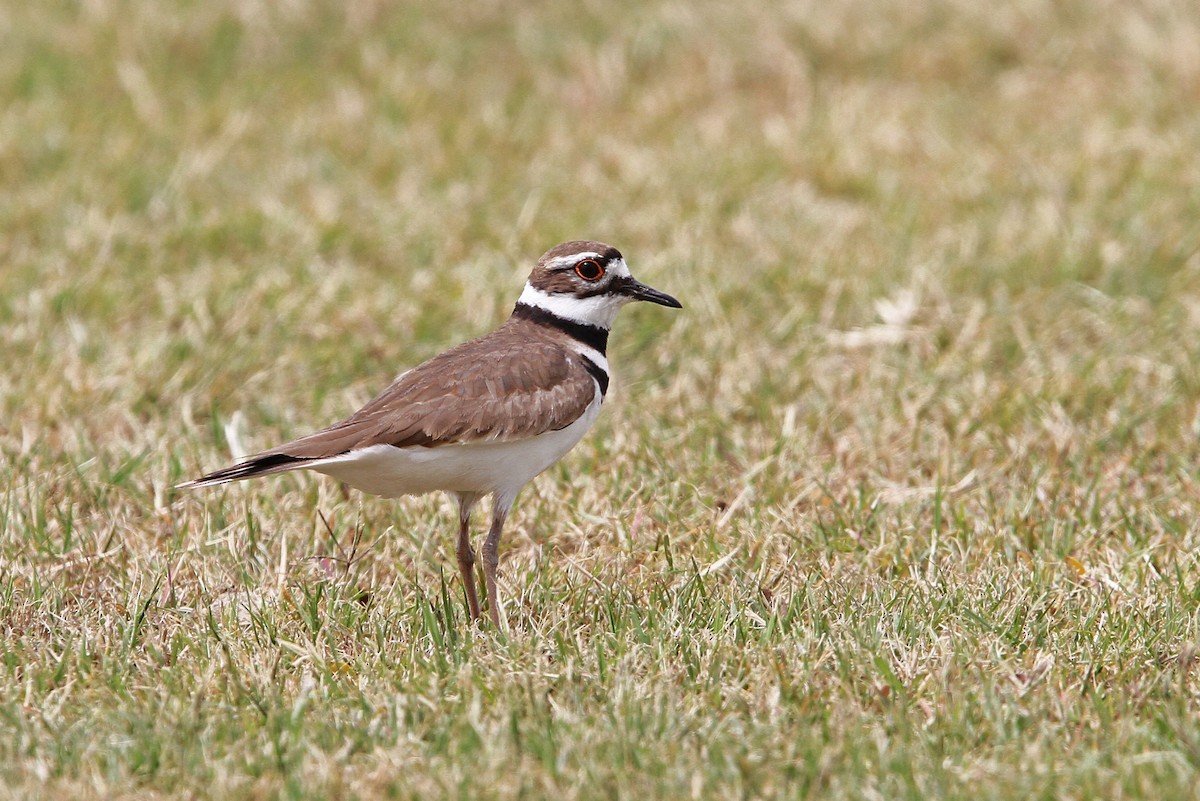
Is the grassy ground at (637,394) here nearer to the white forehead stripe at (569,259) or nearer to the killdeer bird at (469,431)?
the killdeer bird at (469,431)

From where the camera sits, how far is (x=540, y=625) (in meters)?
4.91

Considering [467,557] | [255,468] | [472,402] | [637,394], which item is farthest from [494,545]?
[637,394]

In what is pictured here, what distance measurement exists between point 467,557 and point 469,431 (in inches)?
19.4

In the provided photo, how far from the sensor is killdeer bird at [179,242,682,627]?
4852 mm

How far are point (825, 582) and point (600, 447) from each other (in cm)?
149

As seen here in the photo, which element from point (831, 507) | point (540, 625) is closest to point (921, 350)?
point (831, 507)

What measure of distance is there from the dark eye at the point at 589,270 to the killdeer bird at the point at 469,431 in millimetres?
247

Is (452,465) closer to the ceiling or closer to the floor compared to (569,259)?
closer to the floor

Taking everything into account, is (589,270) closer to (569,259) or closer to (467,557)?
(569,259)

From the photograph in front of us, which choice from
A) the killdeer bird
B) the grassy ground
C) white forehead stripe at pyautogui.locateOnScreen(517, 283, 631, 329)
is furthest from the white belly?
white forehead stripe at pyautogui.locateOnScreen(517, 283, 631, 329)

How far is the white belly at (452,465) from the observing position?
4.86 meters

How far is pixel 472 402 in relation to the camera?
5.02 m

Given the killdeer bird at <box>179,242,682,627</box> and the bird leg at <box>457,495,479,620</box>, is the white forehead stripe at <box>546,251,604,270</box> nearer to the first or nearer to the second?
the killdeer bird at <box>179,242,682,627</box>

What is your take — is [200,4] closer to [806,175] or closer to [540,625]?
[806,175]
